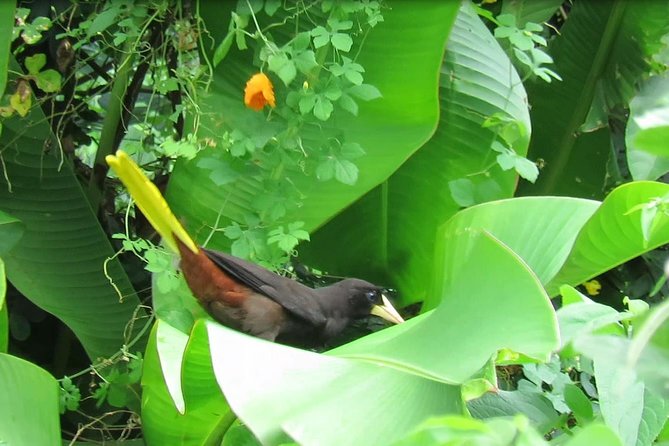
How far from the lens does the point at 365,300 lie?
5.94ft

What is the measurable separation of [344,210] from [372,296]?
0.19 metres

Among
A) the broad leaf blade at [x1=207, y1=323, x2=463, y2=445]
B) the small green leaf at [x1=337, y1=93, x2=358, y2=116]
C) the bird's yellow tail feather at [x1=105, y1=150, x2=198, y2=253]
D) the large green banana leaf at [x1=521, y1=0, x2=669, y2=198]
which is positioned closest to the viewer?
the broad leaf blade at [x1=207, y1=323, x2=463, y2=445]

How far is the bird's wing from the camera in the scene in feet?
5.17

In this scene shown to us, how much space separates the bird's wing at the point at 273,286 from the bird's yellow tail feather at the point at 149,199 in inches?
2.4

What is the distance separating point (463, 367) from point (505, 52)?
1.13 meters

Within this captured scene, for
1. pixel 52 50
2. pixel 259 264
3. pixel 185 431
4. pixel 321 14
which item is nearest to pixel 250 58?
pixel 321 14

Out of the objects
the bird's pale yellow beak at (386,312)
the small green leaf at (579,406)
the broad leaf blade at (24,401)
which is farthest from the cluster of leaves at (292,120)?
the small green leaf at (579,406)

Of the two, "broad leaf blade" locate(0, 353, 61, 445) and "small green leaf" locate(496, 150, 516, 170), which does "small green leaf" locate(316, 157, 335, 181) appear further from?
"broad leaf blade" locate(0, 353, 61, 445)

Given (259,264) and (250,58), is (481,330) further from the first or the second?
(250,58)

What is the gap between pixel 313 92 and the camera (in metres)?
1.47

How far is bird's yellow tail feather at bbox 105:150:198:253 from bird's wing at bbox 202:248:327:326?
6 centimetres

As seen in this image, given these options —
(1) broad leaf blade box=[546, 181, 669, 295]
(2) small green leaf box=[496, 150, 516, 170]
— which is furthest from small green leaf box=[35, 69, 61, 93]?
(1) broad leaf blade box=[546, 181, 669, 295]

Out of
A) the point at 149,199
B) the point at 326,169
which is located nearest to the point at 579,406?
the point at 326,169

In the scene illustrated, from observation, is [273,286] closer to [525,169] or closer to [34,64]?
[525,169]
